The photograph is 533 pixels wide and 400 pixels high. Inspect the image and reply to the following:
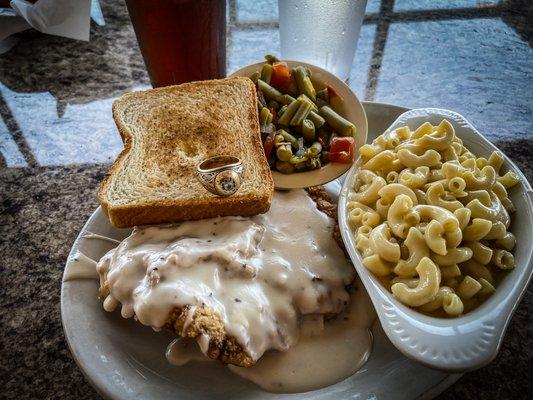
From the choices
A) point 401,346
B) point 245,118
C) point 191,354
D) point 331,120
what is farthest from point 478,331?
point 245,118

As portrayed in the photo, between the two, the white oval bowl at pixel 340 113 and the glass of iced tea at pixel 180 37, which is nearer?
the white oval bowl at pixel 340 113

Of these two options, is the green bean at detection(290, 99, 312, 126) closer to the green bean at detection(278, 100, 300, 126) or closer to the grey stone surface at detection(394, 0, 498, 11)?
the green bean at detection(278, 100, 300, 126)

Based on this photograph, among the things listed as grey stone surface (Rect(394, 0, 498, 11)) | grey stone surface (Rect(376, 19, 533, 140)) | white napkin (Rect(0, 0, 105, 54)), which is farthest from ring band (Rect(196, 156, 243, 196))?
grey stone surface (Rect(394, 0, 498, 11))

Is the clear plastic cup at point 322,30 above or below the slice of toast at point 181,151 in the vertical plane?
above

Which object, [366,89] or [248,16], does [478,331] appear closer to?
[366,89]

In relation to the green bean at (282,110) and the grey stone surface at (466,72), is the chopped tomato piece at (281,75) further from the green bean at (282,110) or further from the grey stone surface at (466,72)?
the grey stone surface at (466,72)

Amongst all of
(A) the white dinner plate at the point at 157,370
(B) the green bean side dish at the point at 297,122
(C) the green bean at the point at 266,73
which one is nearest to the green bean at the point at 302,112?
(B) the green bean side dish at the point at 297,122

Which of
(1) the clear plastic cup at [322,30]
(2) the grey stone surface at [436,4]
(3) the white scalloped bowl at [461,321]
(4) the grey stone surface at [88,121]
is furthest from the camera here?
(2) the grey stone surface at [436,4]
